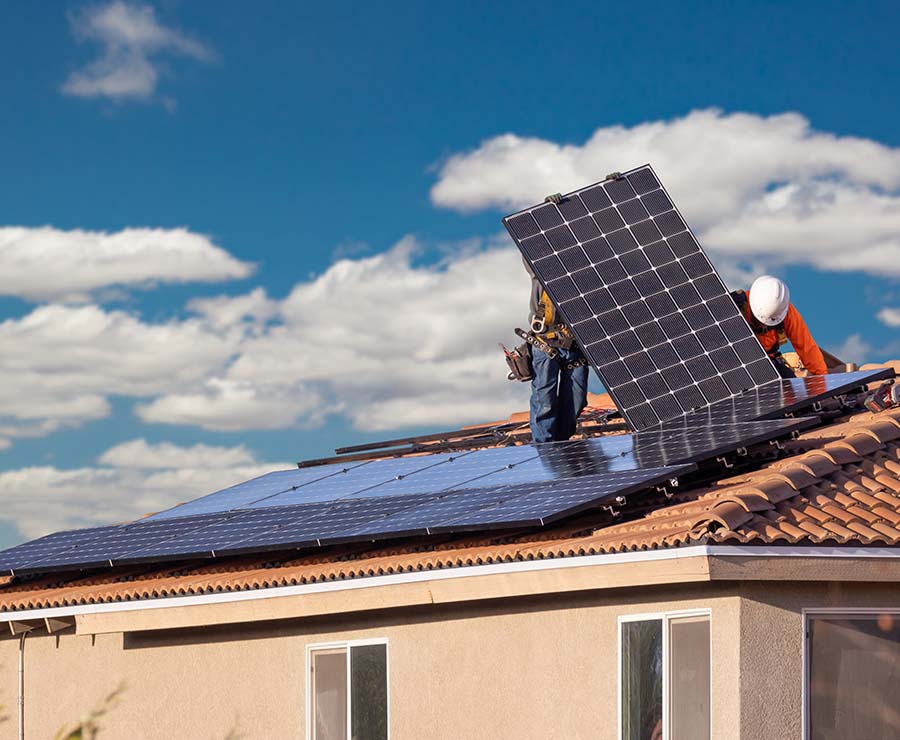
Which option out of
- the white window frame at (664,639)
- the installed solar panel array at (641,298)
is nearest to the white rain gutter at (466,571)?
the white window frame at (664,639)

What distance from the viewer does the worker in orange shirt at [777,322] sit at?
1780 cm

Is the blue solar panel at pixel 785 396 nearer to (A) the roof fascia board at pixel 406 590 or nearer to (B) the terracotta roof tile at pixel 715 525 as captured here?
(B) the terracotta roof tile at pixel 715 525

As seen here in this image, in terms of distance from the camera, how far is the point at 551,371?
18.7 metres

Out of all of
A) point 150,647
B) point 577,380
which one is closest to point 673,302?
point 577,380

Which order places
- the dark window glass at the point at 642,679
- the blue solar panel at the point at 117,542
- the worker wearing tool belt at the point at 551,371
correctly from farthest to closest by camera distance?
1. the worker wearing tool belt at the point at 551,371
2. the blue solar panel at the point at 117,542
3. the dark window glass at the point at 642,679

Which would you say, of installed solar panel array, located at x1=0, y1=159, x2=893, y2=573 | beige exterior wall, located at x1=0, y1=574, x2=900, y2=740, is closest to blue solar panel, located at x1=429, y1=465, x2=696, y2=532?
installed solar panel array, located at x1=0, y1=159, x2=893, y2=573

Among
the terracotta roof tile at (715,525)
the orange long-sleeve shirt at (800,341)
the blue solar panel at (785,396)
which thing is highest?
the orange long-sleeve shirt at (800,341)

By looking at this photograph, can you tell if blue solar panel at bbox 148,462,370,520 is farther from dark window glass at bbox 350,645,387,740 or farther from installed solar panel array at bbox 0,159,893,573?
dark window glass at bbox 350,645,387,740

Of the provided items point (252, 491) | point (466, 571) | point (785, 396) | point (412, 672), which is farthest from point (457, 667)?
point (252, 491)

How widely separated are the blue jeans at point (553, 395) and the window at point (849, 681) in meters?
7.12

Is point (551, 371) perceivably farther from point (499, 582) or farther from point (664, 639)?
point (664, 639)

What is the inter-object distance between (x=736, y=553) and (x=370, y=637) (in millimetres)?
4076

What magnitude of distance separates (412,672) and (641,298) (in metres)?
6.10

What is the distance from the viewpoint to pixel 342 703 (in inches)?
568
